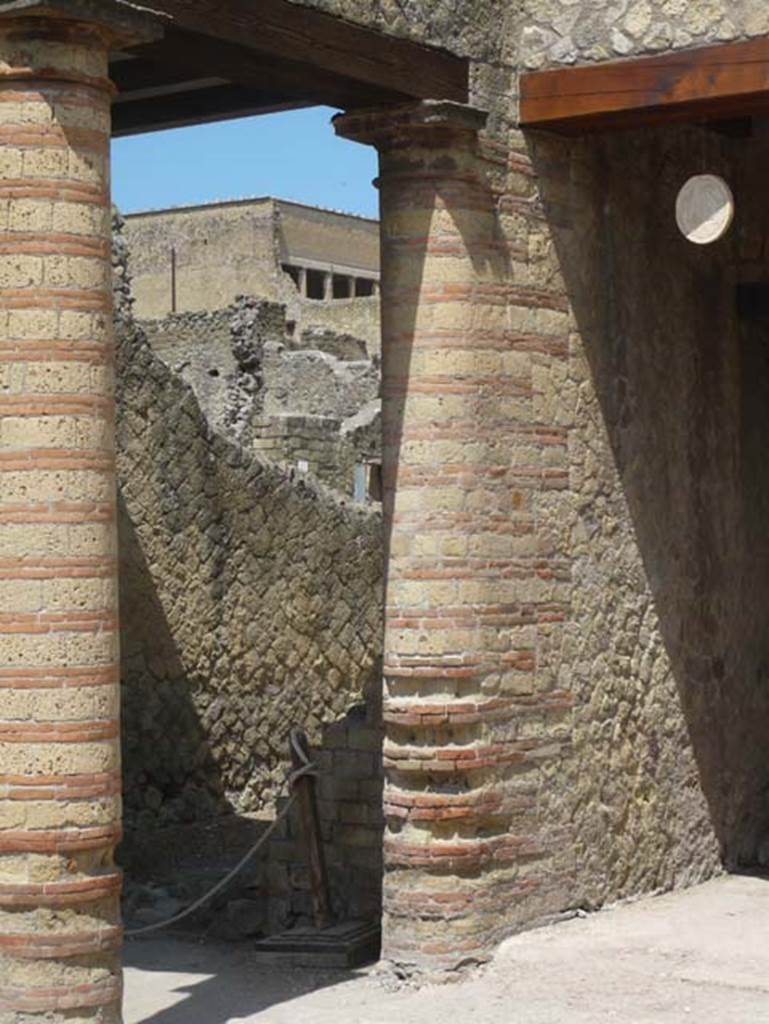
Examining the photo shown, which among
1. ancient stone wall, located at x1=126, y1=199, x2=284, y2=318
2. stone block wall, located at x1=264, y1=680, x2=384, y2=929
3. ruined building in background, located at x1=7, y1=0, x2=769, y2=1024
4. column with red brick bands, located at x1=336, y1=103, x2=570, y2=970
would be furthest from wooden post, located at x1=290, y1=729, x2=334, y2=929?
ancient stone wall, located at x1=126, y1=199, x2=284, y2=318

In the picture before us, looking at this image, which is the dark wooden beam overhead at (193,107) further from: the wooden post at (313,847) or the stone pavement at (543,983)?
the stone pavement at (543,983)

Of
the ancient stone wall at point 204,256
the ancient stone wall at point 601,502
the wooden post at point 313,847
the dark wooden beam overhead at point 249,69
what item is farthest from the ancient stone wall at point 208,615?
the ancient stone wall at point 204,256

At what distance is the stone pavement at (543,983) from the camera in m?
7.19

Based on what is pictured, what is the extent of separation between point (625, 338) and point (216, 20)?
8.97 ft

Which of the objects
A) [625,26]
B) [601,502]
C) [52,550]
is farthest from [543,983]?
[625,26]

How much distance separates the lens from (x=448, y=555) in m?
7.97

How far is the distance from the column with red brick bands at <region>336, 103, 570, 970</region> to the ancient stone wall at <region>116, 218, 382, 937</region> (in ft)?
10.7

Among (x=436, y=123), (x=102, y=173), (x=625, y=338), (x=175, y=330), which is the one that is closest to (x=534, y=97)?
Answer: (x=436, y=123)

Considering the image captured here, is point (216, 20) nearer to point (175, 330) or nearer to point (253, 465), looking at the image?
point (253, 465)

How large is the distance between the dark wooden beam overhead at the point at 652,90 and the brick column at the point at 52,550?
240cm

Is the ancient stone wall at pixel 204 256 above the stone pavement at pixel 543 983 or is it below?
above

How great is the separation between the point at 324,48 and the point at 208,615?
5672 millimetres

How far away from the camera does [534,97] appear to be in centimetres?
832

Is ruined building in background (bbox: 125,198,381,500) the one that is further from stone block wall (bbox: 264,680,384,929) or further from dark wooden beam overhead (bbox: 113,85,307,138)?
stone block wall (bbox: 264,680,384,929)
